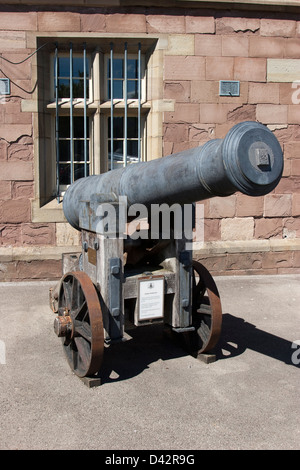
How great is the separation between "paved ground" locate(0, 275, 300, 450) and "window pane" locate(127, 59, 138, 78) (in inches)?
173

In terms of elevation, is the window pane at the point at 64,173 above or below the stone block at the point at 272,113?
below

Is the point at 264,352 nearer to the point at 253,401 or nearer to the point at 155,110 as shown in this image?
the point at 253,401

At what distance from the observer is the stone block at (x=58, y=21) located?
7.00 metres

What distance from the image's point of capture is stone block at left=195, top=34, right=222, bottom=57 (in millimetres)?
7254

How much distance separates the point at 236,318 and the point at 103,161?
12.1 ft

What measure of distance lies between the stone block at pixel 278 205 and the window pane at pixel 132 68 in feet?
9.88

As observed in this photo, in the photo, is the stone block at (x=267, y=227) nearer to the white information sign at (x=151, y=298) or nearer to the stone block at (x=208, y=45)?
the stone block at (x=208, y=45)

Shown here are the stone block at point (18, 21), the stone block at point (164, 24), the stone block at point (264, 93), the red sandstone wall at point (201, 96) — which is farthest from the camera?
the stone block at point (264, 93)

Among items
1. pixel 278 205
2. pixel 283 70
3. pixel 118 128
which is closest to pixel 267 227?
pixel 278 205

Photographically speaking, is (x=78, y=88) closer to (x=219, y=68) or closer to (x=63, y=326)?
(x=219, y=68)

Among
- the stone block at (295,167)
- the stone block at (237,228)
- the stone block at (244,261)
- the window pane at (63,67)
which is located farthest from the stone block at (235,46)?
the stone block at (244,261)

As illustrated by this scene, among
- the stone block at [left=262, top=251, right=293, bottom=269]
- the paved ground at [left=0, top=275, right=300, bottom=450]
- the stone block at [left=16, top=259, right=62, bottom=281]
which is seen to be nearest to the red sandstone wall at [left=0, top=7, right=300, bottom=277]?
the stone block at [left=262, top=251, right=293, bottom=269]

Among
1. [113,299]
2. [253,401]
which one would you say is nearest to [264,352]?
[253,401]

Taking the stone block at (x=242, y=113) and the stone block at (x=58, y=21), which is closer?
the stone block at (x=58, y=21)
